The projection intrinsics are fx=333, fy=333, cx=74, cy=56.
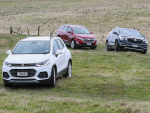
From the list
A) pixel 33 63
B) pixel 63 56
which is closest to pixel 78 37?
pixel 63 56

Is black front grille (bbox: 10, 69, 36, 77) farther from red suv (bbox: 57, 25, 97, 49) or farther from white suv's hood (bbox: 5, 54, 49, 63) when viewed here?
red suv (bbox: 57, 25, 97, 49)

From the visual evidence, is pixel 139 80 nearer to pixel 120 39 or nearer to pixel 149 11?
pixel 120 39

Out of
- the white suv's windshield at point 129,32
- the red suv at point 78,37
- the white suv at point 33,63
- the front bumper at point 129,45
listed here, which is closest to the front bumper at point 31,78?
the white suv at point 33,63

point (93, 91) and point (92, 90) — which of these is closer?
point (93, 91)

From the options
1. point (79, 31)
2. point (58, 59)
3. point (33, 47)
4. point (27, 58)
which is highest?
point (33, 47)

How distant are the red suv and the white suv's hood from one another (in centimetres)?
1369

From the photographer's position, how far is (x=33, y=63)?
9938mm

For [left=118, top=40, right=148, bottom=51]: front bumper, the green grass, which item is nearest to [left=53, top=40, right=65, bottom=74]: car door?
the green grass

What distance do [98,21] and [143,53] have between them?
3387 cm

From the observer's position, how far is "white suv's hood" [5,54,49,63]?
9969mm

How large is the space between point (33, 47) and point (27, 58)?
1021 mm

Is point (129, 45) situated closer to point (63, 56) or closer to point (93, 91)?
point (63, 56)

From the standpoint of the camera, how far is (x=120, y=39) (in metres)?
21.3

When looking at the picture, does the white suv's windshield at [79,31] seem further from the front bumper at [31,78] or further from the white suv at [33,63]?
the front bumper at [31,78]
